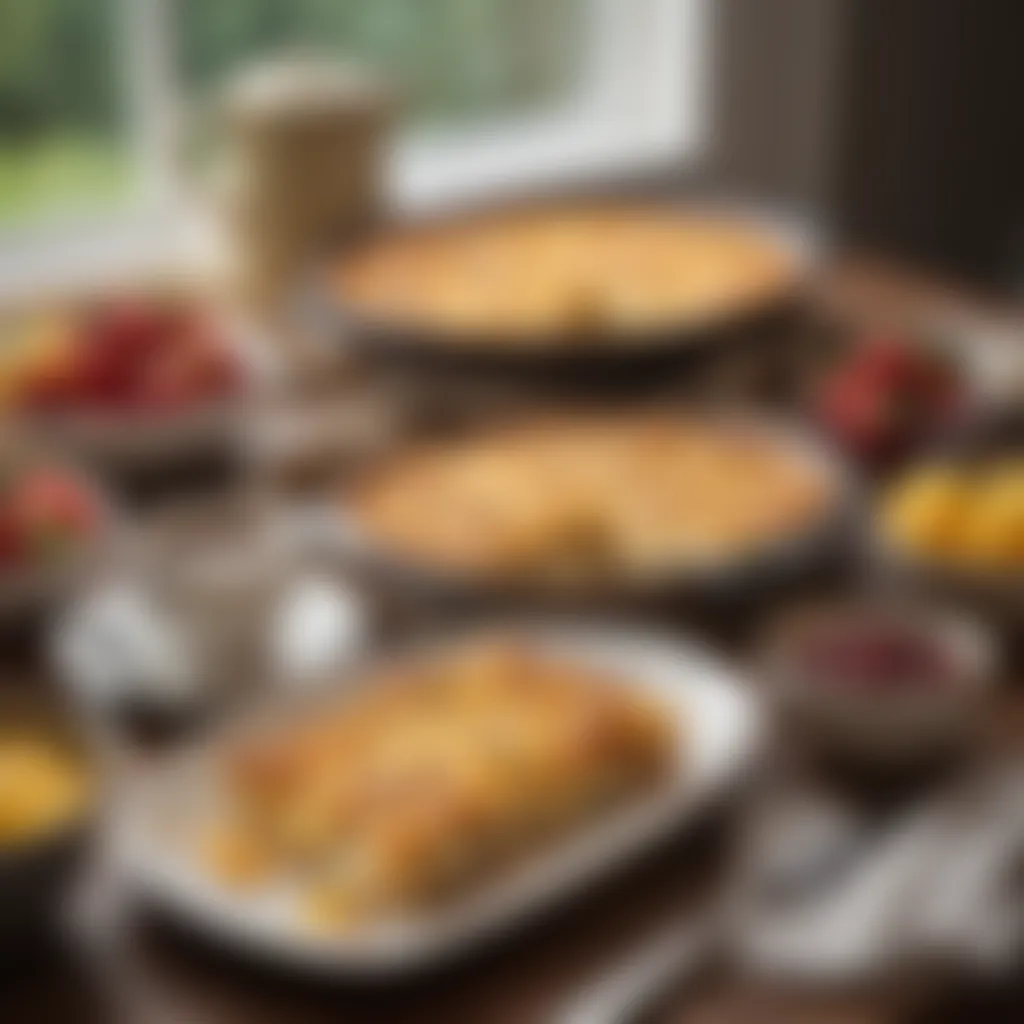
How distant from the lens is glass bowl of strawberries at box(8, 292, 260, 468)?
128cm

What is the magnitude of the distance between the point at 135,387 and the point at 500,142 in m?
0.99

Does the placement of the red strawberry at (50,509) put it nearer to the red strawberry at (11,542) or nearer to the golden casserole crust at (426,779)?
the red strawberry at (11,542)

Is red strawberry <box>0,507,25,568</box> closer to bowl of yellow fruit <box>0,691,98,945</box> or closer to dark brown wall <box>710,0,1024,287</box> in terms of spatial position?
bowl of yellow fruit <box>0,691,98,945</box>

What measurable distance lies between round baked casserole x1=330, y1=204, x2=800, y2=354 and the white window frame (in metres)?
0.30

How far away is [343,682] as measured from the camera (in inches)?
37.4

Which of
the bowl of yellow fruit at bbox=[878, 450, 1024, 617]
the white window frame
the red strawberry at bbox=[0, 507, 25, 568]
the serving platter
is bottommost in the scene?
the serving platter

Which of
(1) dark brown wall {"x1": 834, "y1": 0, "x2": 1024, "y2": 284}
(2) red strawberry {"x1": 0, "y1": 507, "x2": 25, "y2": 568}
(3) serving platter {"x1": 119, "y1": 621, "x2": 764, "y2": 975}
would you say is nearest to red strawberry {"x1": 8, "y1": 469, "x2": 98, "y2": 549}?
(2) red strawberry {"x1": 0, "y1": 507, "x2": 25, "y2": 568}

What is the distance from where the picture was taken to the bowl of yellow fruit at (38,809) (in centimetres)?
78

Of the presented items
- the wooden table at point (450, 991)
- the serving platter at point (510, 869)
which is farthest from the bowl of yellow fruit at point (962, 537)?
the wooden table at point (450, 991)

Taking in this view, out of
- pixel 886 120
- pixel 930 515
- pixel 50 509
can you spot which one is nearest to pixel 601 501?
pixel 930 515

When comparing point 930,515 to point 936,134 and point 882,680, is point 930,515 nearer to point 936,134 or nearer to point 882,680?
point 882,680

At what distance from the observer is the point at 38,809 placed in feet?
2.64

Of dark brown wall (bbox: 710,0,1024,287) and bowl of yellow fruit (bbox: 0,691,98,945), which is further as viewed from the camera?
dark brown wall (bbox: 710,0,1024,287)

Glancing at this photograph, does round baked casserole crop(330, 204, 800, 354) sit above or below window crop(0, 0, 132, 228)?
below
